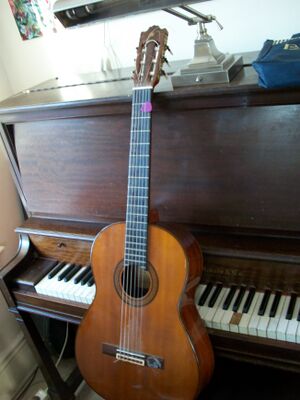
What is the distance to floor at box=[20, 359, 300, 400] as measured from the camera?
3.46ft

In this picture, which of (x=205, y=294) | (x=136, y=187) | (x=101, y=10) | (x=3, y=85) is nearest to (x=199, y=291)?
(x=205, y=294)

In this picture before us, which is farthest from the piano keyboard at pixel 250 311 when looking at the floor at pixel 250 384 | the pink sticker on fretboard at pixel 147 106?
the pink sticker on fretboard at pixel 147 106

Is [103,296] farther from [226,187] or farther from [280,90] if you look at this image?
[280,90]

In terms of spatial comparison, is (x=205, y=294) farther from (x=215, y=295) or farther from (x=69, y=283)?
(x=69, y=283)

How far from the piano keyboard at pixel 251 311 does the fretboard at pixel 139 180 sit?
0.21 m

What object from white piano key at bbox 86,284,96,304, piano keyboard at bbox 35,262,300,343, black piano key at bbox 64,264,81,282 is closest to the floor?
piano keyboard at bbox 35,262,300,343

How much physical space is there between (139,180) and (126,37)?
783 mm

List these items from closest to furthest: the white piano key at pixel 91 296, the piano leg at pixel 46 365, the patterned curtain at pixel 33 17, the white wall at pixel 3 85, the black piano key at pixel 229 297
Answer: the black piano key at pixel 229 297, the white piano key at pixel 91 296, the piano leg at pixel 46 365, the patterned curtain at pixel 33 17, the white wall at pixel 3 85

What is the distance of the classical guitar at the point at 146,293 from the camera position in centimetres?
93

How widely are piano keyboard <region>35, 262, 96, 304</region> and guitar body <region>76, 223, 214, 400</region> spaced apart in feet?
0.24

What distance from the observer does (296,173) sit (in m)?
0.94

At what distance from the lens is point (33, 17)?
1.57 m

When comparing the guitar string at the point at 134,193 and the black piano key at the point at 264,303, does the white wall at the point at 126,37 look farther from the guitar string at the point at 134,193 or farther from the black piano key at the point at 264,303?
the black piano key at the point at 264,303

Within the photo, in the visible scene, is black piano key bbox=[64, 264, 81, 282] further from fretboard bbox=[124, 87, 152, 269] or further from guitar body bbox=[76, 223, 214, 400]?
fretboard bbox=[124, 87, 152, 269]
